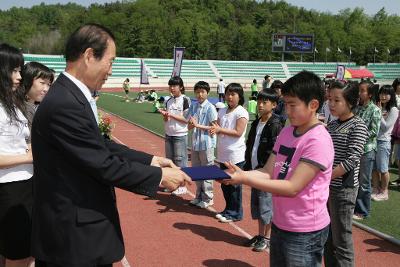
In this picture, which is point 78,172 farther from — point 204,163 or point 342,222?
point 204,163

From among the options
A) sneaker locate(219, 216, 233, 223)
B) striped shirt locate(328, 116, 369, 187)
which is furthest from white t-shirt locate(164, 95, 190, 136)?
striped shirt locate(328, 116, 369, 187)

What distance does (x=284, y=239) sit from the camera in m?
2.91

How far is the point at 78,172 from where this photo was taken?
7.36 feet

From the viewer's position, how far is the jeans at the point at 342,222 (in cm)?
387

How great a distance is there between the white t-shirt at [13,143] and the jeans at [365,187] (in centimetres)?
517

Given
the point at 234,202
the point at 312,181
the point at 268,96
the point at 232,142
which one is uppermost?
the point at 268,96

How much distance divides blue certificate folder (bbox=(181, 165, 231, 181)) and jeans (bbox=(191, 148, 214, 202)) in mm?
3960

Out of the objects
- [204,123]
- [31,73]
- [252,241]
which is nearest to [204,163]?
[204,123]

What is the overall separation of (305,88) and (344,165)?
135 cm

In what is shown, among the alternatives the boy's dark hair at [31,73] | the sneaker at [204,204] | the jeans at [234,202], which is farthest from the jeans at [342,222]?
the sneaker at [204,204]

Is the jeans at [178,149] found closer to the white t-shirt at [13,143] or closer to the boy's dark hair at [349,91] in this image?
the boy's dark hair at [349,91]

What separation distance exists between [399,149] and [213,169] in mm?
6858

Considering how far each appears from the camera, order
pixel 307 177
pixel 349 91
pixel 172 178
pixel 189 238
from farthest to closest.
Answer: pixel 189 238
pixel 349 91
pixel 307 177
pixel 172 178

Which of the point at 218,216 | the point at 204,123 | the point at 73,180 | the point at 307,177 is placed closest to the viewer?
the point at 73,180
